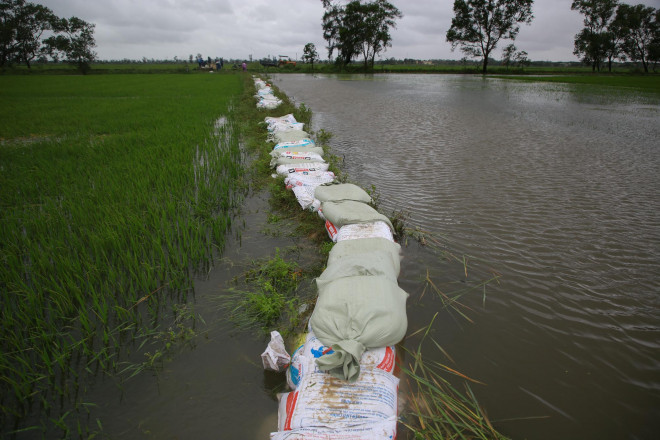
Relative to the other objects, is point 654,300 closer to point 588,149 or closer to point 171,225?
point 171,225

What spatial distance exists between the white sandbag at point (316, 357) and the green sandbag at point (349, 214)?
119 cm

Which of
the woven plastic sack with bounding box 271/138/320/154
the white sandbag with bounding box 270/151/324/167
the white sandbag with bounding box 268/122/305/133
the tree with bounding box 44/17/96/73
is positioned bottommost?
the white sandbag with bounding box 270/151/324/167

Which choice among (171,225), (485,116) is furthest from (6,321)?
(485,116)

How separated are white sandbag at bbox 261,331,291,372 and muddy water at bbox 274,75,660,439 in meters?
0.87

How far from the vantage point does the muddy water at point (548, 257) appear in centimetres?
164

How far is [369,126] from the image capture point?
8062mm

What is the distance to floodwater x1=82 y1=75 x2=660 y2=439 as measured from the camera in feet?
5.16

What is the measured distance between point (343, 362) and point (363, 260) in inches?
30.0

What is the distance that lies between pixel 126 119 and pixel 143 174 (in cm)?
443

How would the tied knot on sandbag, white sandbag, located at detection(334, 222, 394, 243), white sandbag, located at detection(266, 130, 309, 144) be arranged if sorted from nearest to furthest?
the tied knot on sandbag < white sandbag, located at detection(334, 222, 394, 243) < white sandbag, located at detection(266, 130, 309, 144)

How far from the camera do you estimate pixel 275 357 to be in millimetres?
1690

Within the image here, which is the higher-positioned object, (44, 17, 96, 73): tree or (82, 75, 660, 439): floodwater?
(44, 17, 96, 73): tree

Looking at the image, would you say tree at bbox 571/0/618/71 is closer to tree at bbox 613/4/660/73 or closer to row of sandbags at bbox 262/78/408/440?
tree at bbox 613/4/660/73

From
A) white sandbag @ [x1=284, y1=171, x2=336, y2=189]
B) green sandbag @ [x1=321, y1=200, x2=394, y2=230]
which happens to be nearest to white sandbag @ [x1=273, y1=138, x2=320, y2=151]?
white sandbag @ [x1=284, y1=171, x2=336, y2=189]
